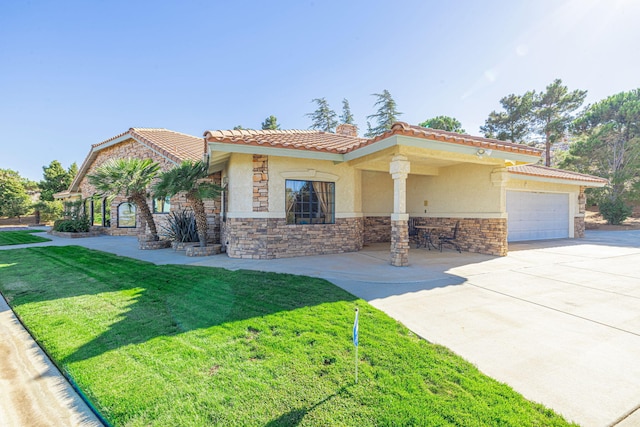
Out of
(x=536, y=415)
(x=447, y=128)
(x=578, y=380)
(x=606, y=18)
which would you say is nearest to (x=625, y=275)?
(x=578, y=380)

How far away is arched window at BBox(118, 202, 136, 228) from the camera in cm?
1664

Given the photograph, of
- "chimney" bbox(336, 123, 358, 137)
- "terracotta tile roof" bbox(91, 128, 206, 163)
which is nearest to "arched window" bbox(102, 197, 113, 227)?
"terracotta tile roof" bbox(91, 128, 206, 163)

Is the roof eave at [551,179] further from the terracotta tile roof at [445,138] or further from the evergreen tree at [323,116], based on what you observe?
the evergreen tree at [323,116]

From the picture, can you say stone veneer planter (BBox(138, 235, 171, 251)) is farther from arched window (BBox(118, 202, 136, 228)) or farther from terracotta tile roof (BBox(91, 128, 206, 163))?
arched window (BBox(118, 202, 136, 228))

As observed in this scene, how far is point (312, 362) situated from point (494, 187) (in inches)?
384

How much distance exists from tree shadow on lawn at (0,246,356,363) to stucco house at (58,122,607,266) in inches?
105

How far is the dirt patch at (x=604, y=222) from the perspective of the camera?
20516 mm

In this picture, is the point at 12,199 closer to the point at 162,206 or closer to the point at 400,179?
the point at 162,206

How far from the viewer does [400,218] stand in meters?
7.77

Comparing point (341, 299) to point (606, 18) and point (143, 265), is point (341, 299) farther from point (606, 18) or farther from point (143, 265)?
point (606, 18)

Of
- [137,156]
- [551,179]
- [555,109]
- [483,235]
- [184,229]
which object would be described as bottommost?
[483,235]

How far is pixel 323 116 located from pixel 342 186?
29967 millimetres

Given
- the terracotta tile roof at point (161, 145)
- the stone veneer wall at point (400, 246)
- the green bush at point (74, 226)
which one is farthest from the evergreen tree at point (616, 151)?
the green bush at point (74, 226)

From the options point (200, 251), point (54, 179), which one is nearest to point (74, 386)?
point (200, 251)
